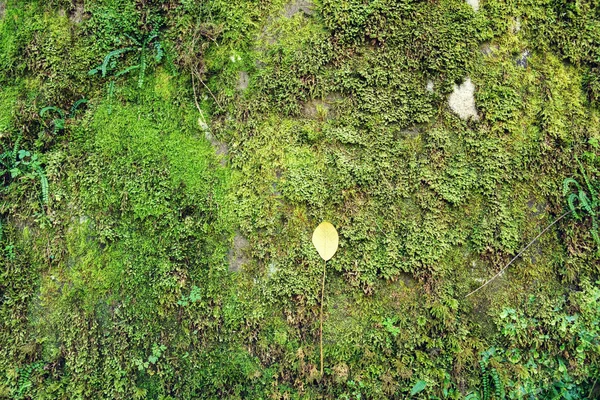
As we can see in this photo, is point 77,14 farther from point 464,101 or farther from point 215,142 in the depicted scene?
point 464,101

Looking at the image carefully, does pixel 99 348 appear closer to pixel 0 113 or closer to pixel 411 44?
pixel 0 113

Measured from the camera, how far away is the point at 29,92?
2936 mm

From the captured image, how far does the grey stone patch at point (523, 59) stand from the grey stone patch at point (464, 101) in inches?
16.6

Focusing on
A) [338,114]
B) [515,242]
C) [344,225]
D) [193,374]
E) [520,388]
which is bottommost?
[520,388]

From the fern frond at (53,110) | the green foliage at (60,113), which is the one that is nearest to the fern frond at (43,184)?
the green foliage at (60,113)

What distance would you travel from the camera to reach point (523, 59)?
9.05 ft

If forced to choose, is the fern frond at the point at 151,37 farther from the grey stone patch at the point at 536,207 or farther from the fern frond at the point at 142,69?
the grey stone patch at the point at 536,207

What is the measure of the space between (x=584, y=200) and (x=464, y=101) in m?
1.10

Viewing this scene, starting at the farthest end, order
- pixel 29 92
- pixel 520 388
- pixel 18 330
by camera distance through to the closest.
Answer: pixel 29 92 → pixel 18 330 → pixel 520 388

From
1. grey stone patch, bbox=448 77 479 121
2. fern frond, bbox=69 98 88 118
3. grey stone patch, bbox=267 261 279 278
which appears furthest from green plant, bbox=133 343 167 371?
grey stone patch, bbox=448 77 479 121

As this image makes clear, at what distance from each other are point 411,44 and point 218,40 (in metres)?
1.43

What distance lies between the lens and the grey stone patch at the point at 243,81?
9.11 ft

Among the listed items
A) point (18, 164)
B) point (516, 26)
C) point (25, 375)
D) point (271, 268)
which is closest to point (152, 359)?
point (25, 375)

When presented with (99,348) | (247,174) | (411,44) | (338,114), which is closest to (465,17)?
(411,44)
